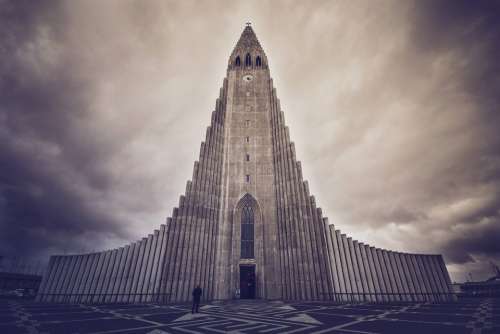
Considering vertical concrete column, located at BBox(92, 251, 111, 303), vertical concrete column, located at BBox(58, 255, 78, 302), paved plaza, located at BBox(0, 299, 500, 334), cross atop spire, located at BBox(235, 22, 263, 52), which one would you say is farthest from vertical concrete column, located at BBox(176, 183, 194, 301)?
cross atop spire, located at BBox(235, 22, 263, 52)

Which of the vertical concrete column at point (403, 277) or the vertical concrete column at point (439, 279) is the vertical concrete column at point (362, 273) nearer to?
the vertical concrete column at point (403, 277)

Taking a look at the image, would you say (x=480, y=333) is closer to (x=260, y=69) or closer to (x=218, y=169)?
(x=218, y=169)

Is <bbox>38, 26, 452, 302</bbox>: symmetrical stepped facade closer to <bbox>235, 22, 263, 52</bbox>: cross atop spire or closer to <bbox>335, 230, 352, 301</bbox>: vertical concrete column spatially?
<bbox>335, 230, 352, 301</bbox>: vertical concrete column

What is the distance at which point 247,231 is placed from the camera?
25.6 meters

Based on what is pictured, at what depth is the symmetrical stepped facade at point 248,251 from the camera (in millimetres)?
22531

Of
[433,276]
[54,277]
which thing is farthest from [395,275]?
[54,277]

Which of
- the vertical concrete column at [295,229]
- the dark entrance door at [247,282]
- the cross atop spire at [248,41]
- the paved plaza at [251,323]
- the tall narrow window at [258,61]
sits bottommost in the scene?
the paved plaza at [251,323]

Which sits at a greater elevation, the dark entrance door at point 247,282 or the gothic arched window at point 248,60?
the gothic arched window at point 248,60

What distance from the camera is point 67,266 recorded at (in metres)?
32.0

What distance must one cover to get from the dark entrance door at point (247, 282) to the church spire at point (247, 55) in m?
30.3

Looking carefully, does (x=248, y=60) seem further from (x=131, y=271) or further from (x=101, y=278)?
(x=101, y=278)

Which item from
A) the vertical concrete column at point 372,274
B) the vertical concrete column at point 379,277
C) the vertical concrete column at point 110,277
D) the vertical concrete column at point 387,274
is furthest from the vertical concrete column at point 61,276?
the vertical concrete column at point 387,274

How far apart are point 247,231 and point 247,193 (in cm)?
446

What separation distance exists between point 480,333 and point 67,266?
4300 centimetres
